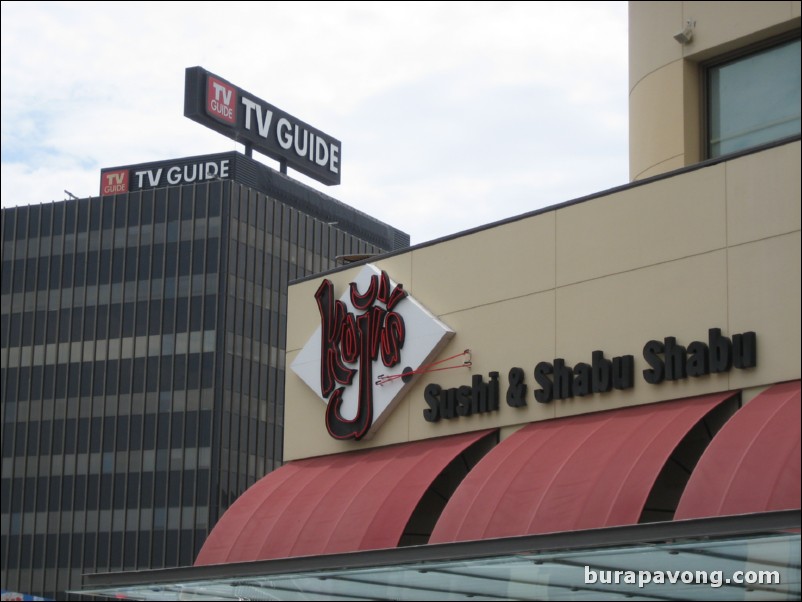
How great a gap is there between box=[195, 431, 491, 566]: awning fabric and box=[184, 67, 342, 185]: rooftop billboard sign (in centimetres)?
7431

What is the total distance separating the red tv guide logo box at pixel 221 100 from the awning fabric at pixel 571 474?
3147 inches

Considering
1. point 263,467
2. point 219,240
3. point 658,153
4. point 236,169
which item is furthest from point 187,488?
point 658,153

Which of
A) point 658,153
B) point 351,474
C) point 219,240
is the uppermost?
point 219,240

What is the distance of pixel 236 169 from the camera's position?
108062 mm

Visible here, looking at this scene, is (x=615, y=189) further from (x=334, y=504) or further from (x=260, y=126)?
(x=260, y=126)

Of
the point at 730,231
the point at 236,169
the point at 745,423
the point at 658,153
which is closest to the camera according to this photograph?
the point at 745,423

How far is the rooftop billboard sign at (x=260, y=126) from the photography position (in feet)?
331

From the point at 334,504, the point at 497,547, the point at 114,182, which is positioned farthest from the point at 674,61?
the point at 114,182

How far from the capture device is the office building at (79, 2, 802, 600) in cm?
1941

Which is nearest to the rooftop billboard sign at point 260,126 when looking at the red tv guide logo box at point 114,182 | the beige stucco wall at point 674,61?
the red tv guide logo box at point 114,182

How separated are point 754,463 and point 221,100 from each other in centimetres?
8699

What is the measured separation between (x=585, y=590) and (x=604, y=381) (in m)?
3.37

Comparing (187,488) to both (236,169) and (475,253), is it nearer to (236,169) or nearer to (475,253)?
(236,169)

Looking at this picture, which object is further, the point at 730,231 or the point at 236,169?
the point at 236,169
